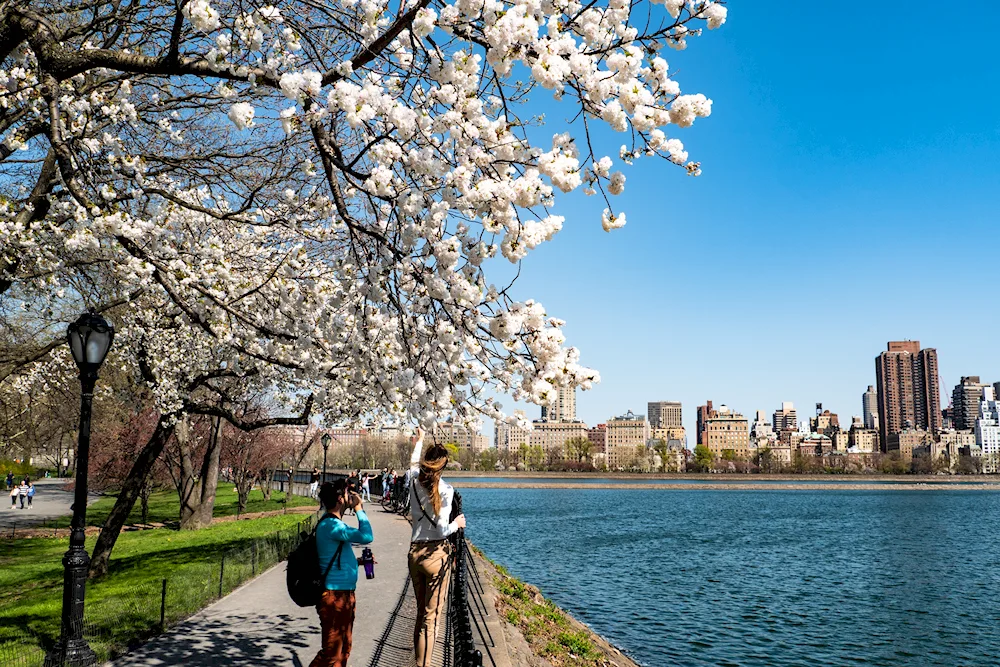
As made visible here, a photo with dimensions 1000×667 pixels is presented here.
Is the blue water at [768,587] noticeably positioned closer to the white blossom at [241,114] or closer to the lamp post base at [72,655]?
the lamp post base at [72,655]

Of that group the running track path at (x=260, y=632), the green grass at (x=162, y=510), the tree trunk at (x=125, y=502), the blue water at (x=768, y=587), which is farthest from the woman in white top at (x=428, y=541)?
the green grass at (x=162, y=510)

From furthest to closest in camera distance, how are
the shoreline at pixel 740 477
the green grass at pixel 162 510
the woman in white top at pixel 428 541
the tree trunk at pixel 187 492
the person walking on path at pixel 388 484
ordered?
the shoreline at pixel 740 477, the person walking on path at pixel 388 484, the green grass at pixel 162 510, the tree trunk at pixel 187 492, the woman in white top at pixel 428 541

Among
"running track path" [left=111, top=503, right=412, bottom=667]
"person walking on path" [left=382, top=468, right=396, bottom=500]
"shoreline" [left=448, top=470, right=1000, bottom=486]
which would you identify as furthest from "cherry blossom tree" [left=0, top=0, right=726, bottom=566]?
"shoreline" [left=448, top=470, right=1000, bottom=486]

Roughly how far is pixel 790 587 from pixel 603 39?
83.7 feet

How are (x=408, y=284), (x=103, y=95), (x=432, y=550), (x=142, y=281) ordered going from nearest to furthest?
(x=408, y=284), (x=432, y=550), (x=103, y=95), (x=142, y=281)

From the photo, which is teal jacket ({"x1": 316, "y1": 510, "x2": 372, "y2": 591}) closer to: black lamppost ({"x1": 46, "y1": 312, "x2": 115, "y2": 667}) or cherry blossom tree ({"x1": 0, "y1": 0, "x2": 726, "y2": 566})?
cherry blossom tree ({"x1": 0, "y1": 0, "x2": 726, "y2": 566})

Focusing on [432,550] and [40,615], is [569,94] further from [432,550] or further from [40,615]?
[40,615]

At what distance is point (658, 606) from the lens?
879 inches

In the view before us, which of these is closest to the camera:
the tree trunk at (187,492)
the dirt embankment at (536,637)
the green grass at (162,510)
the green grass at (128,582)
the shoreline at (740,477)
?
the green grass at (128,582)

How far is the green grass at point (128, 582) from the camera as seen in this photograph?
9.34m

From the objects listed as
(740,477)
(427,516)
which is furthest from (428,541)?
(740,477)

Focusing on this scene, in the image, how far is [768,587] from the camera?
1017 inches

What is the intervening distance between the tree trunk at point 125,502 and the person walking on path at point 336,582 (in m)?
10.1

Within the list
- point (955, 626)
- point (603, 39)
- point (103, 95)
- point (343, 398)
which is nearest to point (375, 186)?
point (603, 39)
